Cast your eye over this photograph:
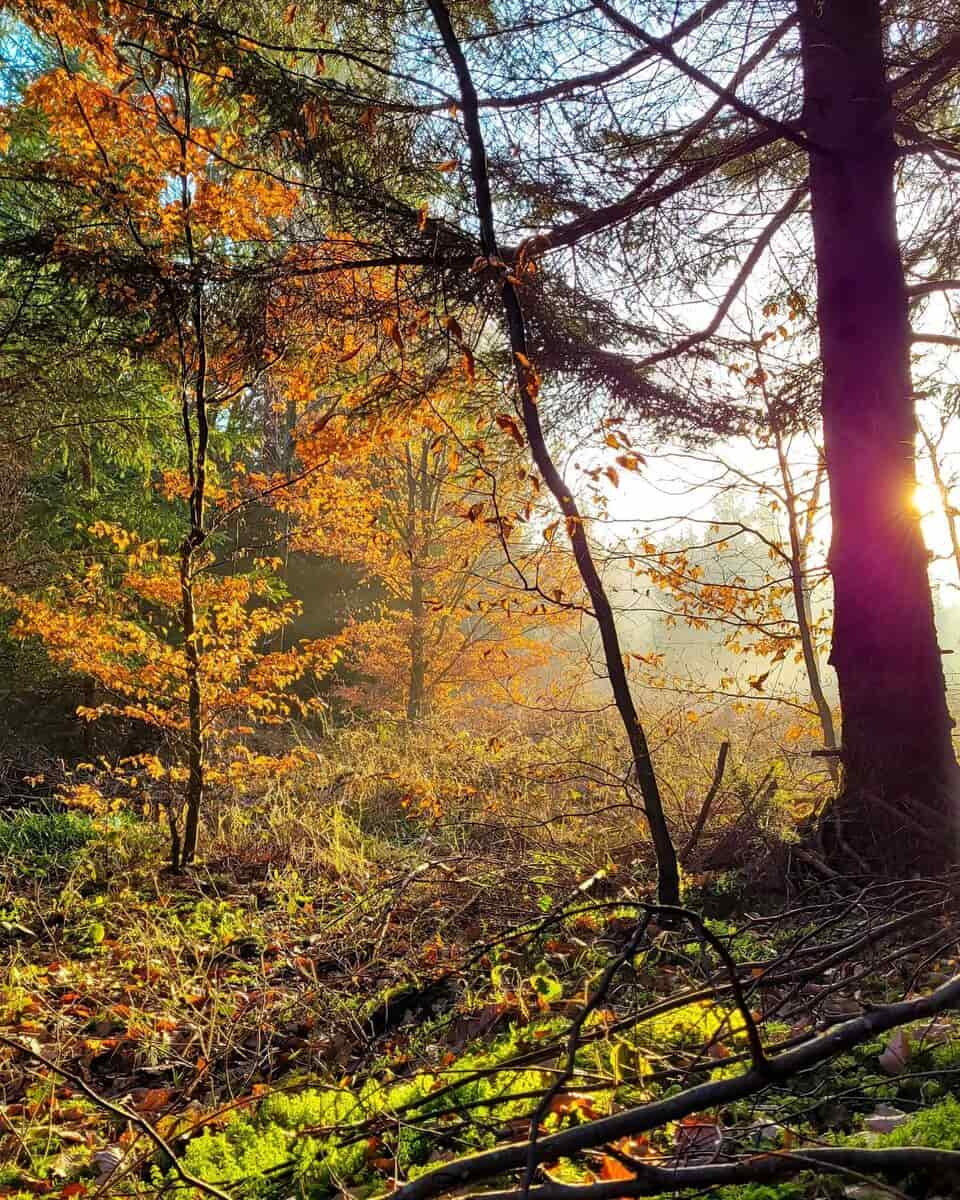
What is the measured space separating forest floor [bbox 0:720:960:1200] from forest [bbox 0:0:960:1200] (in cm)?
2

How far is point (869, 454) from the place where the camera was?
3979 millimetres

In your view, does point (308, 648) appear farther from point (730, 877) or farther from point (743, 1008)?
point (743, 1008)

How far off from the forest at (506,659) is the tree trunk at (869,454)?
2 centimetres

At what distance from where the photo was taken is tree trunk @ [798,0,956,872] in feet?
12.5

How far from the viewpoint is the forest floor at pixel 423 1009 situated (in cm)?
160

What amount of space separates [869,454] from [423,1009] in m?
3.53

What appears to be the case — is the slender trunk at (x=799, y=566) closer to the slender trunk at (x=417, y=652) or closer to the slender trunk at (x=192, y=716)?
the slender trunk at (x=192, y=716)

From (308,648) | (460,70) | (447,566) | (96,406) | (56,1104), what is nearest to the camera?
(56,1104)

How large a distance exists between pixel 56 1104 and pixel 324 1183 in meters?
1.51

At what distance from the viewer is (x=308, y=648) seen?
6.52m

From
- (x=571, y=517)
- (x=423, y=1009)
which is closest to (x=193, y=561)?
(x=571, y=517)

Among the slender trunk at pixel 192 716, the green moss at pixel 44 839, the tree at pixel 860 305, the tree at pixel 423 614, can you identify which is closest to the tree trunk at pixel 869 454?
the tree at pixel 860 305

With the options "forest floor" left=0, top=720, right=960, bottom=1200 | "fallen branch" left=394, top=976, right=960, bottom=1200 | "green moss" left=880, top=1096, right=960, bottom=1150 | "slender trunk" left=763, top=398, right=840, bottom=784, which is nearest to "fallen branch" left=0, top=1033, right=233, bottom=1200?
"forest floor" left=0, top=720, right=960, bottom=1200

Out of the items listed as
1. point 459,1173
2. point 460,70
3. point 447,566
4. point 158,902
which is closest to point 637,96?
A: point 460,70
